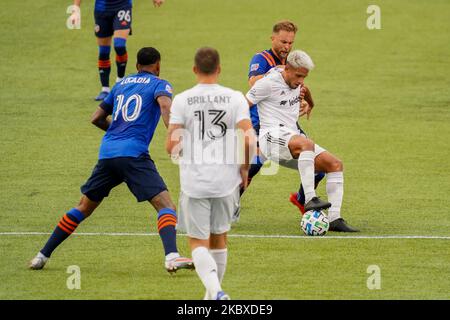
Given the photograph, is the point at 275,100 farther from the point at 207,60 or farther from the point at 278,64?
the point at 207,60

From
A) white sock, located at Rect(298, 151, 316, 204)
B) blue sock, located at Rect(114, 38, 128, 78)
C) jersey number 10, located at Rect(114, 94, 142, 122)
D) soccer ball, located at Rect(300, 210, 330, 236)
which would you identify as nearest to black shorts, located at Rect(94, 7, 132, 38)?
blue sock, located at Rect(114, 38, 128, 78)

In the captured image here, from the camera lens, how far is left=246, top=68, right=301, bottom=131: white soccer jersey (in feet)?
40.6

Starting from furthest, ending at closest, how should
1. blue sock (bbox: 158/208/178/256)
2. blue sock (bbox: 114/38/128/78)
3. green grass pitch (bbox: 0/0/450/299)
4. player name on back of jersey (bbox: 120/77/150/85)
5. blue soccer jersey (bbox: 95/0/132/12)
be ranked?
blue sock (bbox: 114/38/128/78) → blue soccer jersey (bbox: 95/0/132/12) → player name on back of jersey (bbox: 120/77/150/85) → green grass pitch (bbox: 0/0/450/299) → blue sock (bbox: 158/208/178/256)

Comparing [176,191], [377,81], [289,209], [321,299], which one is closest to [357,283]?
[321,299]

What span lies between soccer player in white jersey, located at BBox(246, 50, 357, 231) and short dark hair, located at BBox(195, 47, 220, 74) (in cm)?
326

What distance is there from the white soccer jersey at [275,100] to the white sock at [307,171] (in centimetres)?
53

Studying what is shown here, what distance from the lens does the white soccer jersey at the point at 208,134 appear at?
28.9 feet

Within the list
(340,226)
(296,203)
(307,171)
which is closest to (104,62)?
(296,203)

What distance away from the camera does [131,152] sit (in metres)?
10.4

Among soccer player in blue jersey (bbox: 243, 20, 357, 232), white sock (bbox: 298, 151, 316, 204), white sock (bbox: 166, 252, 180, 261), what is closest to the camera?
white sock (bbox: 166, 252, 180, 261)

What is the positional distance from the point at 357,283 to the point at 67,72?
13.5m

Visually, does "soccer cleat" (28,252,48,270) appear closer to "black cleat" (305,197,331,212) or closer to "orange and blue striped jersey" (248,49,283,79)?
"black cleat" (305,197,331,212)

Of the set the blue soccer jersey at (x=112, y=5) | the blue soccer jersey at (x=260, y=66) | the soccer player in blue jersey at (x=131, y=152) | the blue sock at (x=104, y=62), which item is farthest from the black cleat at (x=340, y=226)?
the blue sock at (x=104, y=62)

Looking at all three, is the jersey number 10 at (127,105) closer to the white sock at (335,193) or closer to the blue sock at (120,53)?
the white sock at (335,193)
